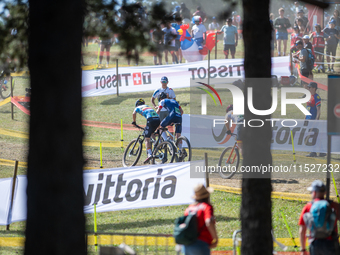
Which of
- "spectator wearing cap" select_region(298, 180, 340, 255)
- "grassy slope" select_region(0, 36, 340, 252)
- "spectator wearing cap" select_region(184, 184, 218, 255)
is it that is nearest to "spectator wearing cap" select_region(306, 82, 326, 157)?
"grassy slope" select_region(0, 36, 340, 252)

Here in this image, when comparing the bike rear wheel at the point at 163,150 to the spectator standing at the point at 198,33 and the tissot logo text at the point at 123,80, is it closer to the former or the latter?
the tissot logo text at the point at 123,80

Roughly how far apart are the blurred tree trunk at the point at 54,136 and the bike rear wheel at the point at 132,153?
321 inches

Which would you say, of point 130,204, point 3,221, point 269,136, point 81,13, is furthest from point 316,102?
point 81,13

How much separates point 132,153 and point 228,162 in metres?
2.85

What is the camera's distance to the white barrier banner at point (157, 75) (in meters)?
20.8

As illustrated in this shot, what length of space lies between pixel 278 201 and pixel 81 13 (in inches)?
290

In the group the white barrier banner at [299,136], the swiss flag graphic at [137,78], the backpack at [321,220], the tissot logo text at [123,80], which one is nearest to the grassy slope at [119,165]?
the white barrier banner at [299,136]

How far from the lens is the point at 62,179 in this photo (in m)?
4.71

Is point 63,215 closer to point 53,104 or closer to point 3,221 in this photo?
point 53,104

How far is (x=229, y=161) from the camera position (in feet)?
39.3

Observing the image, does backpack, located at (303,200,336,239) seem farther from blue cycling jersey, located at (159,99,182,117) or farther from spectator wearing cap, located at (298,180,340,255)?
blue cycling jersey, located at (159,99,182,117)

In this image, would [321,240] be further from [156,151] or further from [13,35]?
[156,151]

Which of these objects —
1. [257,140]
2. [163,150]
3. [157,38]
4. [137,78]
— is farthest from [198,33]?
[257,140]

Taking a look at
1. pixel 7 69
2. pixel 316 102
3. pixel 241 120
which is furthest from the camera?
pixel 316 102
